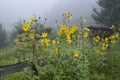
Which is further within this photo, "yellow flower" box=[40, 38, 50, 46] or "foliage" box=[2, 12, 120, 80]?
"yellow flower" box=[40, 38, 50, 46]

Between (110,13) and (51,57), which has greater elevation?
(110,13)

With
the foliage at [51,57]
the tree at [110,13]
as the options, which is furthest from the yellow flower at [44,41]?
the tree at [110,13]

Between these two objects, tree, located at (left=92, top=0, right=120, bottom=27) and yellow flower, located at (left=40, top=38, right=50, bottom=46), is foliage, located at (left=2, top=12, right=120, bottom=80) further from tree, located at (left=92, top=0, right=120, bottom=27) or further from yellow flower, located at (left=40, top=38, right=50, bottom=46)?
tree, located at (left=92, top=0, right=120, bottom=27)

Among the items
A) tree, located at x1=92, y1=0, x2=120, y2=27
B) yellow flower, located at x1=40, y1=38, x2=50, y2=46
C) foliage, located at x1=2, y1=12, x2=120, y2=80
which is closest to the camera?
foliage, located at x1=2, y1=12, x2=120, y2=80

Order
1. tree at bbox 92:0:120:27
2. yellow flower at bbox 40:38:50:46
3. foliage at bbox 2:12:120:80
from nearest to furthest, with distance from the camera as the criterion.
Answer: foliage at bbox 2:12:120:80, yellow flower at bbox 40:38:50:46, tree at bbox 92:0:120:27

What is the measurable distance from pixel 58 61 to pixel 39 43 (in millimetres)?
592

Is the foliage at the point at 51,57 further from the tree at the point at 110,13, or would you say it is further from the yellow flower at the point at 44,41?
the tree at the point at 110,13

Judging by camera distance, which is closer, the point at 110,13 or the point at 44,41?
the point at 44,41

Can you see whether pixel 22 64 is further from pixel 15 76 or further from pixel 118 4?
pixel 118 4

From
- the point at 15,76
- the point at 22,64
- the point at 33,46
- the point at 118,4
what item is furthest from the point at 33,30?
the point at 118,4

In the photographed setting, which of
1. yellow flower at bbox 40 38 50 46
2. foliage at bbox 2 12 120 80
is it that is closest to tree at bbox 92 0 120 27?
foliage at bbox 2 12 120 80

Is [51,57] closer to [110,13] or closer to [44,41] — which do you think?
[44,41]

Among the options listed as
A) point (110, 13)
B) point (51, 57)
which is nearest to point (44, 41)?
point (51, 57)

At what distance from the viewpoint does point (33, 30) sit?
251 inches
